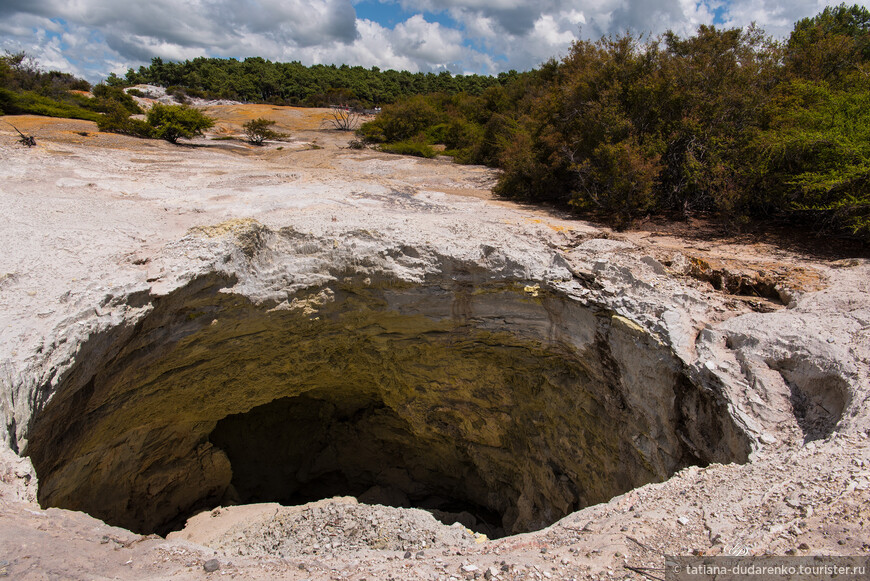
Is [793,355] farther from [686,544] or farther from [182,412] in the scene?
[182,412]

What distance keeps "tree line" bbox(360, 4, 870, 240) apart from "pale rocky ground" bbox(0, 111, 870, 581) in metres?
1.16

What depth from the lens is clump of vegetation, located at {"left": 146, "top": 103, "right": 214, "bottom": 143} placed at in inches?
622

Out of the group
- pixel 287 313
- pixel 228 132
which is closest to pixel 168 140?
pixel 228 132

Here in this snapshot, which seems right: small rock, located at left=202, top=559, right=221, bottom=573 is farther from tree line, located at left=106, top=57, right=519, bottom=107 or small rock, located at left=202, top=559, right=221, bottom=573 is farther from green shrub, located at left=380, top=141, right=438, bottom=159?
tree line, located at left=106, top=57, right=519, bottom=107

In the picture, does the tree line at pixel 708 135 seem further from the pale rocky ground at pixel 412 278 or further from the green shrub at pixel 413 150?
the green shrub at pixel 413 150

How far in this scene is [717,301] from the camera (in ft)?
19.4

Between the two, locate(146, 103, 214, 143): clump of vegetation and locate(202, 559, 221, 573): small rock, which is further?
locate(146, 103, 214, 143): clump of vegetation

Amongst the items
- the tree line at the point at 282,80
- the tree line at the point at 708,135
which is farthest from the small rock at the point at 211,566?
the tree line at the point at 282,80

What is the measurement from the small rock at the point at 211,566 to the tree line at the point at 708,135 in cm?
849

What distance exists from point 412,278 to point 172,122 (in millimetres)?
14116

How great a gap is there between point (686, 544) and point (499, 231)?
16.8 feet

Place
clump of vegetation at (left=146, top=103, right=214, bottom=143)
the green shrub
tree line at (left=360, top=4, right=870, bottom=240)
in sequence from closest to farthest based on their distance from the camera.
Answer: tree line at (left=360, top=4, right=870, bottom=240)
clump of vegetation at (left=146, top=103, right=214, bottom=143)
the green shrub

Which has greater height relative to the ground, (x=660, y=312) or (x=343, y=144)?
(x=343, y=144)

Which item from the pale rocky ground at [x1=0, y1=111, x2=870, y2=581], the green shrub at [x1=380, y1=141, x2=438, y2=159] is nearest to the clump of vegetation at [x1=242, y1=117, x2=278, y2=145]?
the green shrub at [x1=380, y1=141, x2=438, y2=159]
